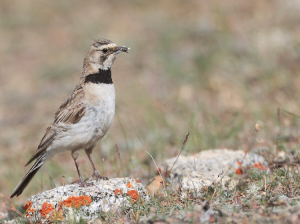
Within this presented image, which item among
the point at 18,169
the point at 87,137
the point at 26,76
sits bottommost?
the point at 18,169

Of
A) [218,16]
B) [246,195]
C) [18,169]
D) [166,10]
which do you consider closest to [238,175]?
[246,195]

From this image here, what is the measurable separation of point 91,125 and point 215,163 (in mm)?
1618

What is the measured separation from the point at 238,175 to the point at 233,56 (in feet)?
17.6

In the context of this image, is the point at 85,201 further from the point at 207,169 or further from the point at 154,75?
the point at 154,75

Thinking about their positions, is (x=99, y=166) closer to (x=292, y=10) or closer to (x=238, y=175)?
(x=238, y=175)

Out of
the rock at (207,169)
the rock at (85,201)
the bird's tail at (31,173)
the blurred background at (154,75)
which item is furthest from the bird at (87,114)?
the rock at (207,169)

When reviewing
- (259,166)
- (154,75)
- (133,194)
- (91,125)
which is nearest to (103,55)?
(91,125)

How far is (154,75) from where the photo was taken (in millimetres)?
9875

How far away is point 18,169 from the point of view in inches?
261

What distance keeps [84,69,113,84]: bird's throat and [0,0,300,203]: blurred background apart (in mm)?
1171

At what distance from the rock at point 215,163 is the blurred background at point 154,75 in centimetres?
68

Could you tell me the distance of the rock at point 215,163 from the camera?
4545 mm

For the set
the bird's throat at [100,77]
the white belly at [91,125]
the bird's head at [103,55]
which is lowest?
the white belly at [91,125]

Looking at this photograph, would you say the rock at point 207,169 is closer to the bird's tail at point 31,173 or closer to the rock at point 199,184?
the rock at point 199,184
